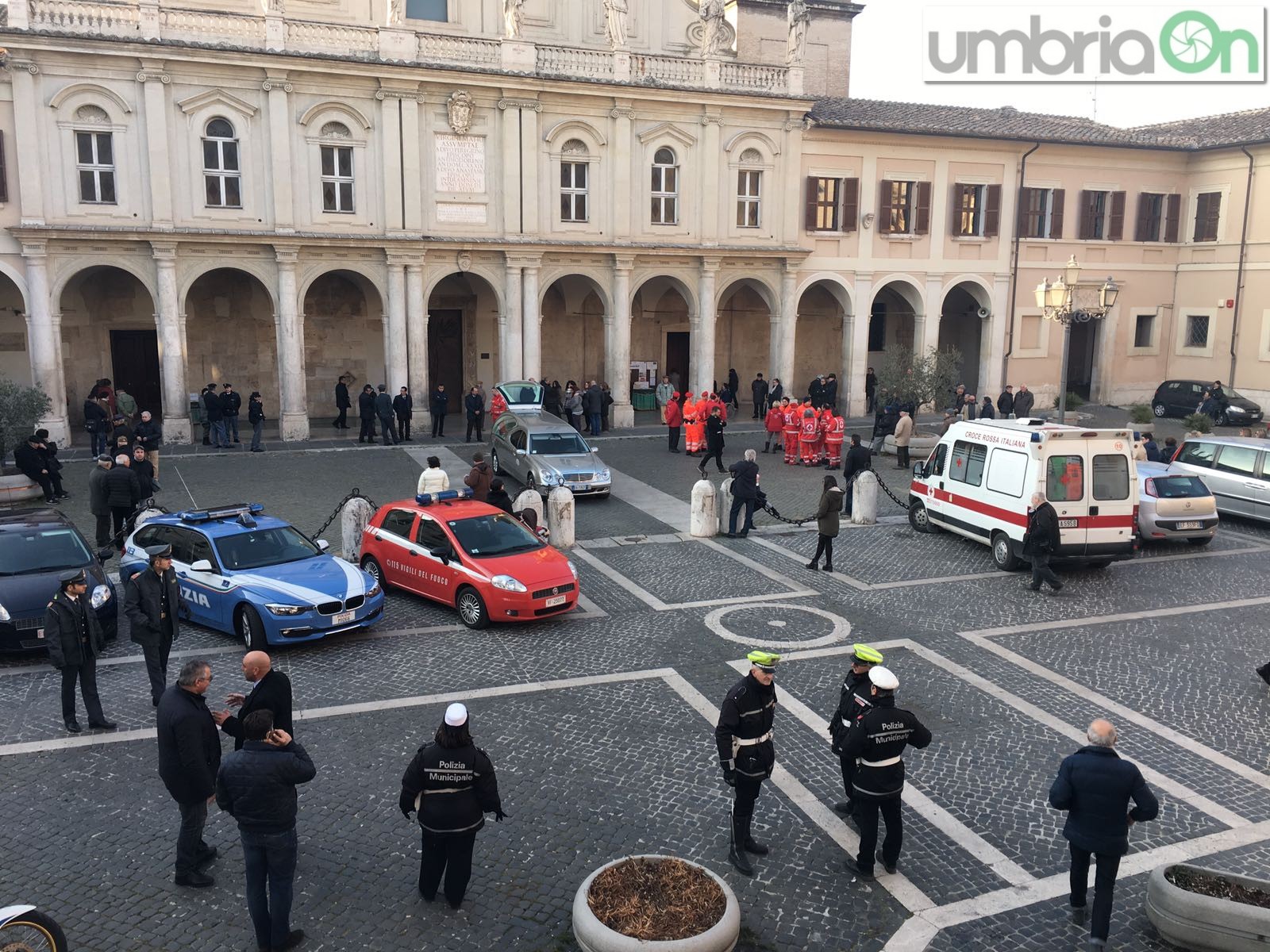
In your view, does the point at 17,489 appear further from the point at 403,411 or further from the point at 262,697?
the point at 262,697

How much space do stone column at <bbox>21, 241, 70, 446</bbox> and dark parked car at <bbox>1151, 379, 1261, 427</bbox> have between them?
33.1 m

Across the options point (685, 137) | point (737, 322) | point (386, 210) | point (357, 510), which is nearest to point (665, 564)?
point (357, 510)

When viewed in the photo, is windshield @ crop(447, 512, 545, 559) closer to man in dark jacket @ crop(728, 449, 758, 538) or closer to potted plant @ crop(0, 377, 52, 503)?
man in dark jacket @ crop(728, 449, 758, 538)

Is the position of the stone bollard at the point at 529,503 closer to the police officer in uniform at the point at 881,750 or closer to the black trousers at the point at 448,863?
the black trousers at the point at 448,863

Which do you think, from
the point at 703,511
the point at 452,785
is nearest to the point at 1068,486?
the point at 703,511

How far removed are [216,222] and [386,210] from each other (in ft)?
14.1

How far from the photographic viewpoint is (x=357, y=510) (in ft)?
52.1

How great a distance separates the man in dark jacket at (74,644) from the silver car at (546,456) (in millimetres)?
11011

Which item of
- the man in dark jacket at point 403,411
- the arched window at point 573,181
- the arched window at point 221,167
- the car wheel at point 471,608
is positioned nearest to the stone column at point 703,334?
the arched window at point 573,181

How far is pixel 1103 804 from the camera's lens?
21.1 feet

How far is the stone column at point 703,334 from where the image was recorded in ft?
102

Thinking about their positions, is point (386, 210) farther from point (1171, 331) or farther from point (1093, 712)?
point (1171, 331)

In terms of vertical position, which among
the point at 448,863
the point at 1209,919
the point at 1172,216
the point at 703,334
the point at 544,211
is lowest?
the point at 1209,919

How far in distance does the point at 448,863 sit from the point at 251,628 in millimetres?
5889
